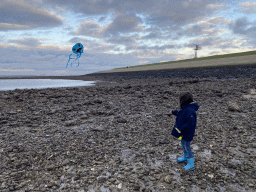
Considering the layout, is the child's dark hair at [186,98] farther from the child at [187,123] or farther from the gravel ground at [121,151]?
the gravel ground at [121,151]

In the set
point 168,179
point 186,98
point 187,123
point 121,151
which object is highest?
point 186,98

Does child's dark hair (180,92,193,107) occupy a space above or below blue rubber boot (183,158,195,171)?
above

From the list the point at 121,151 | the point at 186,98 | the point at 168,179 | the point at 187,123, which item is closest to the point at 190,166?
the point at 168,179

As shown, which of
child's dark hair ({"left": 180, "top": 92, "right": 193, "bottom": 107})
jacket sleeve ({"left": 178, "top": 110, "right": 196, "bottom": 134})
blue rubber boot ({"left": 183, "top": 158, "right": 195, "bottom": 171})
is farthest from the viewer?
blue rubber boot ({"left": 183, "top": 158, "right": 195, "bottom": 171})

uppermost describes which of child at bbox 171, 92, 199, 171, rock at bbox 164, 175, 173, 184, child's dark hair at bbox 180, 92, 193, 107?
child's dark hair at bbox 180, 92, 193, 107

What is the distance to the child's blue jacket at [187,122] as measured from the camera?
454 centimetres

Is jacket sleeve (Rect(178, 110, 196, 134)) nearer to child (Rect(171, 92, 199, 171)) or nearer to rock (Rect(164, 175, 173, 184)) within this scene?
child (Rect(171, 92, 199, 171))

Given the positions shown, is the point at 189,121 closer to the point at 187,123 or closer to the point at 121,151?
the point at 187,123

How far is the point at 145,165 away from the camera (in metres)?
5.14

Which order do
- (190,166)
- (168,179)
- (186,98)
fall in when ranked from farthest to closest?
1. (190,166)
2. (186,98)
3. (168,179)

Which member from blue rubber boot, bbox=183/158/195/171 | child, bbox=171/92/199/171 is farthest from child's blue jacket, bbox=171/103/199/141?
blue rubber boot, bbox=183/158/195/171

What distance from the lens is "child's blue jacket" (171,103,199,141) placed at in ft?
14.9

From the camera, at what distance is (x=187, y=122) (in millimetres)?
4543

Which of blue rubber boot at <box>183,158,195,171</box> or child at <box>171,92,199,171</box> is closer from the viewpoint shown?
child at <box>171,92,199,171</box>
